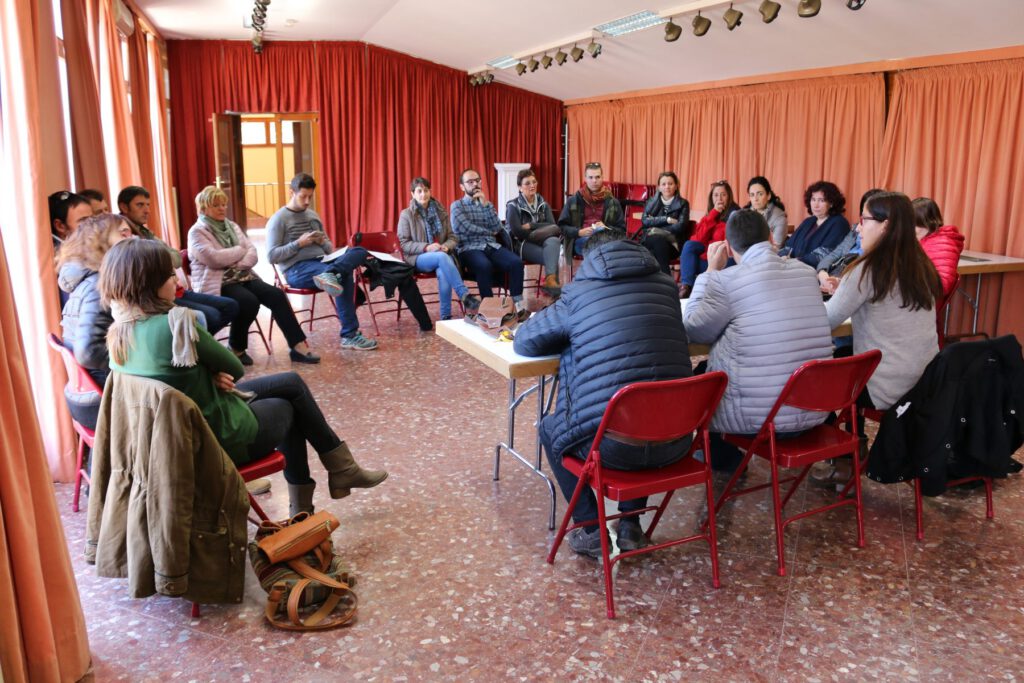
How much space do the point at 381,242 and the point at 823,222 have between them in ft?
11.1

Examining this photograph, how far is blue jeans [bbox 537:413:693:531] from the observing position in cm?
245

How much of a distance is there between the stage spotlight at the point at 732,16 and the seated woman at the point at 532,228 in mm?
1959

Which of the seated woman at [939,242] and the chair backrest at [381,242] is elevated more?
the seated woman at [939,242]

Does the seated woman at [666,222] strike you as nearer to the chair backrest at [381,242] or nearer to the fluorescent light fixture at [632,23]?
the fluorescent light fixture at [632,23]

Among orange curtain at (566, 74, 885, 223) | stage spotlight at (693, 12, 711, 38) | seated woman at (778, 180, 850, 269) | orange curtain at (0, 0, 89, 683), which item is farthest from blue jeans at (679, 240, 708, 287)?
orange curtain at (0, 0, 89, 683)

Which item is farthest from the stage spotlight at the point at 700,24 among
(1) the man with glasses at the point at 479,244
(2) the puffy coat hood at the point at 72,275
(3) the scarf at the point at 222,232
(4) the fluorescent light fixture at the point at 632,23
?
(2) the puffy coat hood at the point at 72,275

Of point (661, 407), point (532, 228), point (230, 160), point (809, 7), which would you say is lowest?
point (661, 407)

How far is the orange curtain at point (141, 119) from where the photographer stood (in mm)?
6480

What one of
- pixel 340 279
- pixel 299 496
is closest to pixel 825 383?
pixel 299 496

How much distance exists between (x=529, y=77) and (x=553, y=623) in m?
9.22

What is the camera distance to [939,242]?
3924 mm

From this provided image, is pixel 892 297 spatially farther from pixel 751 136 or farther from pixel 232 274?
pixel 751 136

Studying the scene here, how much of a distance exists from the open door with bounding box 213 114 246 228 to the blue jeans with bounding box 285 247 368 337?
422 centimetres

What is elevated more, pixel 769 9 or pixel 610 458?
pixel 769 9
